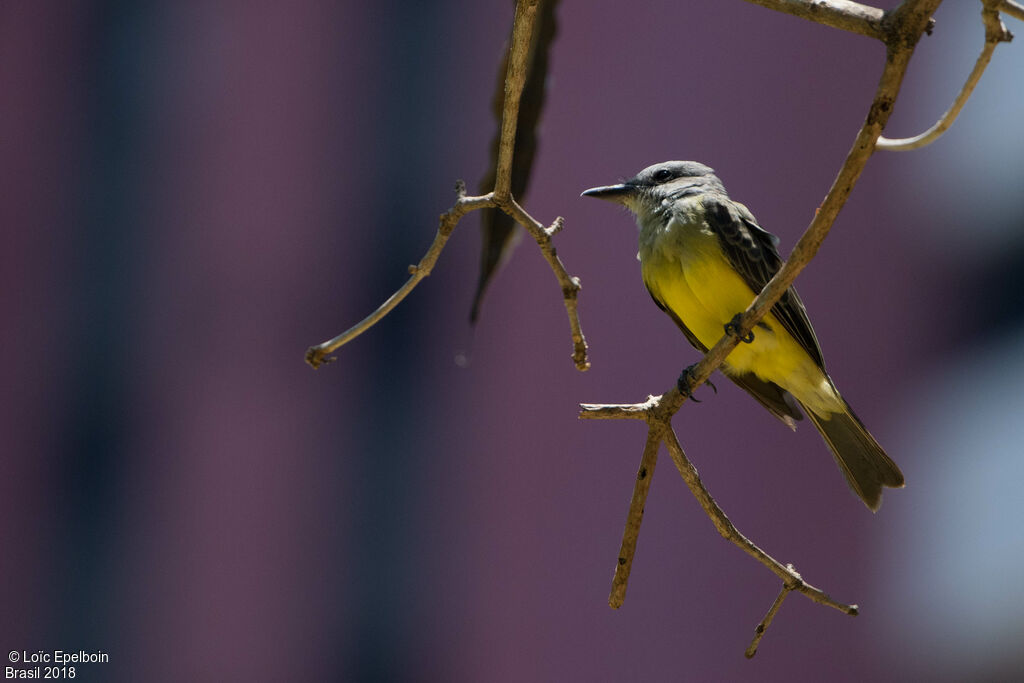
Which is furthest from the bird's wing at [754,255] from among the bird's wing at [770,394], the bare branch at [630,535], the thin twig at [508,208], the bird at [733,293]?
the bare branch at [630,535]

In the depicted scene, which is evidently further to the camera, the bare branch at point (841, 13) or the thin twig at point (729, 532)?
the thin twig at point (729, 532)

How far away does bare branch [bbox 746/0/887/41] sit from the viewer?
1505 mm

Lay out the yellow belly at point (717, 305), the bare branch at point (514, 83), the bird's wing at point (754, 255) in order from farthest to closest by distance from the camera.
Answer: the yellow belly at point (717, 305), the bird's wing at point (754, 255), the bare branch at point (514, 83)

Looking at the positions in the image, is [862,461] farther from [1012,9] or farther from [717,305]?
[1012,9]

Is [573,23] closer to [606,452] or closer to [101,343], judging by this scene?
[606,452]

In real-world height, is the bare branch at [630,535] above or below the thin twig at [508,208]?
below

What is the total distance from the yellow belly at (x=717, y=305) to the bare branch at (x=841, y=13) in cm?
196

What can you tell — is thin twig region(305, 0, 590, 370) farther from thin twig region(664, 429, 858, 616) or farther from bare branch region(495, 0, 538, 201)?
thin twig region(664, 429, 858, 616)

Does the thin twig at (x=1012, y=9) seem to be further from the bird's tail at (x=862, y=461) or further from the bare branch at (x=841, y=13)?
the bird's tail at (x=862, y=461)

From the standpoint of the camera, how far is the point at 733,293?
350 centimetres

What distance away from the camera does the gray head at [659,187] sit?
3.85 m

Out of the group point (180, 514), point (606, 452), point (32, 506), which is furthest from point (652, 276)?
point (32, 506)

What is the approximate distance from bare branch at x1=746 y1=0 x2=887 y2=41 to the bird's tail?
1.67m

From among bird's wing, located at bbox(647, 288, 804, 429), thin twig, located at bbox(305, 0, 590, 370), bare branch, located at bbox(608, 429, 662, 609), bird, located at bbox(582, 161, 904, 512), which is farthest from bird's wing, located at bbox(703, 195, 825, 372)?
bare branch, located at bbox(608, 429, 662, 609)
